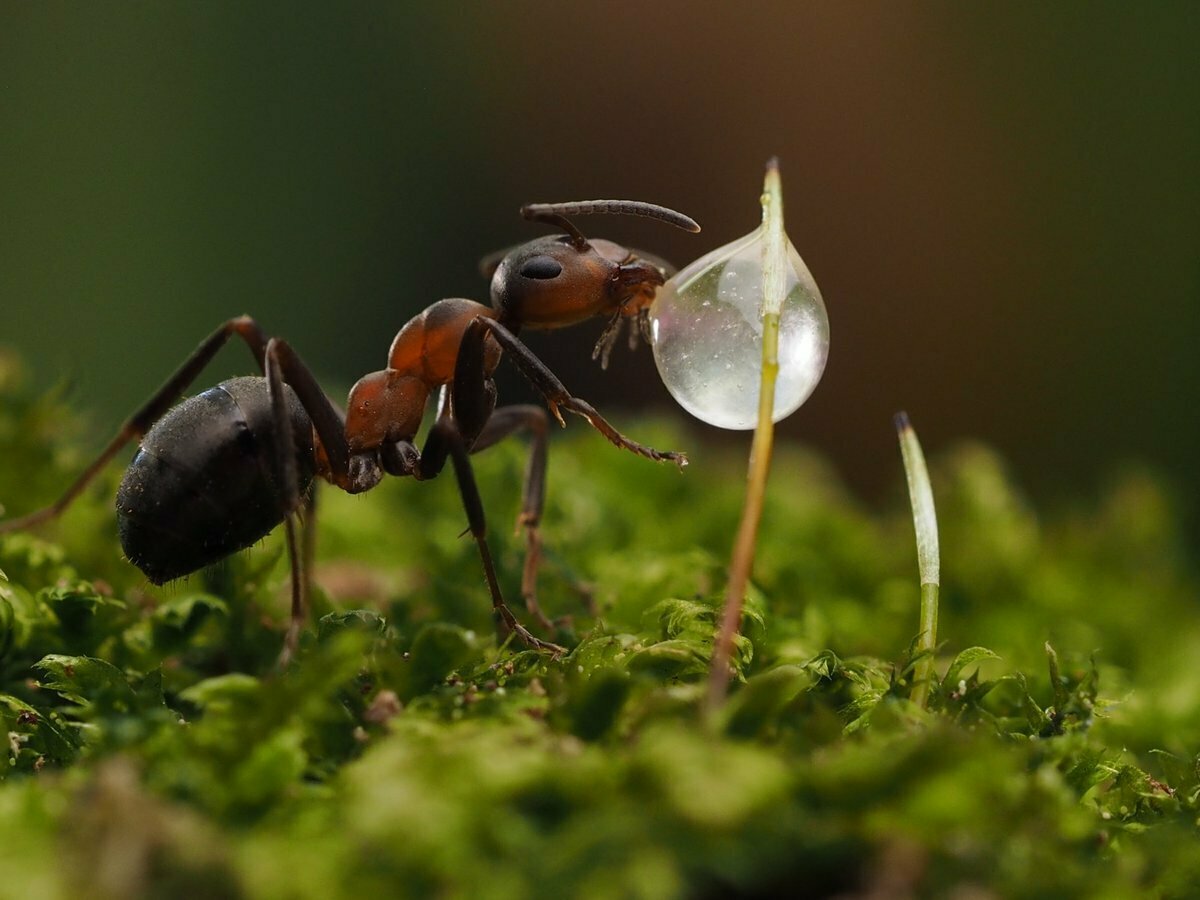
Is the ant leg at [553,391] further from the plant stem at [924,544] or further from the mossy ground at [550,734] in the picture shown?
the plant stem at [924,544]

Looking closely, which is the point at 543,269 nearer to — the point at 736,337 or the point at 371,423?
the point at 371,423

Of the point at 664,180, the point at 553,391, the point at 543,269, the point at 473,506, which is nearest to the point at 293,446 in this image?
the point at 473,506

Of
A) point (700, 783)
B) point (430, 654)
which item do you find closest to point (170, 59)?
point (430, 654)

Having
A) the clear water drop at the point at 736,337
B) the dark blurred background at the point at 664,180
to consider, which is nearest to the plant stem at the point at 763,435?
the clear water drop at the point at 736,337

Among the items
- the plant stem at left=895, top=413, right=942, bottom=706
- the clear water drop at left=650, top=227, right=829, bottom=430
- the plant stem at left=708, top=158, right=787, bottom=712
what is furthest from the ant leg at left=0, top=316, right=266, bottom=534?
the plant stem at left=895, top=413, right=942, bottom=706

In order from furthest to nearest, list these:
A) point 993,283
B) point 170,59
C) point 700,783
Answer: point 993,283, point 170,59, point 700,783

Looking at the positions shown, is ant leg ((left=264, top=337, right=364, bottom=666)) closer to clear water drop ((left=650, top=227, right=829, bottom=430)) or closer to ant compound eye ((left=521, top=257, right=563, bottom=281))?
ant compound eye ((left=521, top=257, right=563, bottom=281))

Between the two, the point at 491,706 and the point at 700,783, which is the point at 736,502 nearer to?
the point at 491,706
